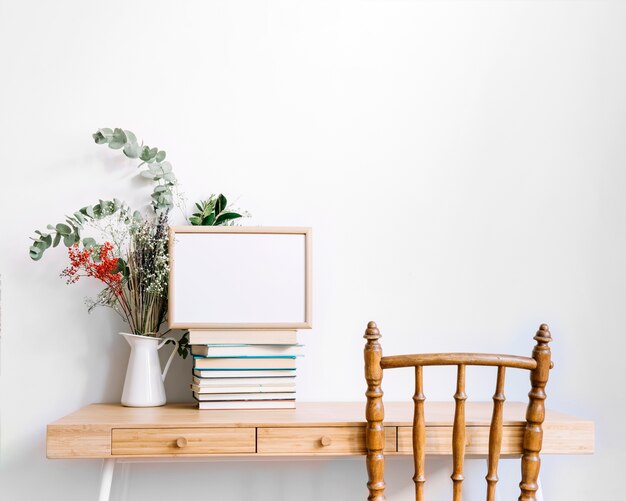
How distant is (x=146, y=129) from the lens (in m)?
2.20

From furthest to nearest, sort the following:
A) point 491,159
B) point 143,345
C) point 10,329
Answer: point 491,159
point 10,329
point 143,345

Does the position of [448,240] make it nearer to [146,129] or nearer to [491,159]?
[491,159]

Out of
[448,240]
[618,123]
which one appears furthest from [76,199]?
[618,123]

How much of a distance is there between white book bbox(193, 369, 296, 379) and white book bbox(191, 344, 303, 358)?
0.14 feet

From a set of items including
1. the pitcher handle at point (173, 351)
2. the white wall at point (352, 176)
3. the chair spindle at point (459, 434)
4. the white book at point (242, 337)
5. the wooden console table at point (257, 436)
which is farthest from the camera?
the white wall at point (352, 176)

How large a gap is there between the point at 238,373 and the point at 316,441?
0.30 meters

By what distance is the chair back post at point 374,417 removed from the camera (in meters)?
1.67

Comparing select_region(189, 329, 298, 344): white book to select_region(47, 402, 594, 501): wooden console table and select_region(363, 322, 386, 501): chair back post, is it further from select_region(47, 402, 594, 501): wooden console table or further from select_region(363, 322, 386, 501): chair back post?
select_region(363, 322, 386, 501): chair back post

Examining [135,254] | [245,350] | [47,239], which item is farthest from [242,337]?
[47,239]

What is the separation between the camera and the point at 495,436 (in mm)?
1659

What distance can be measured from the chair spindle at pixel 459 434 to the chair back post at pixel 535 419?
0.53 feet

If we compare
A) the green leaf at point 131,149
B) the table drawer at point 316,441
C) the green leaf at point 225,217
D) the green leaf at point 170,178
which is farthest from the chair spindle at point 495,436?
the green leaf at point 131,149

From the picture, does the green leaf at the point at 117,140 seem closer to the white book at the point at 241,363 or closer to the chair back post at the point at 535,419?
the white book at the point at 241,363

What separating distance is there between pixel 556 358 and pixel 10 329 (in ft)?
5.54
